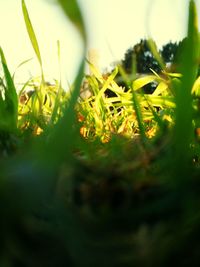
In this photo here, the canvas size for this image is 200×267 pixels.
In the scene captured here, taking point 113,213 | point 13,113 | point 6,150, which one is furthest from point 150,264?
point 13,113

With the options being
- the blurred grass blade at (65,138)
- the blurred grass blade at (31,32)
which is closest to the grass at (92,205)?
the blurred grass blade at (65,138)

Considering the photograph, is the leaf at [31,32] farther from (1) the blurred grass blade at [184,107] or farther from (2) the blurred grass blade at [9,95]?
(1) the blurred grass blade at [184,107]

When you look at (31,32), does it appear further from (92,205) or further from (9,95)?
(92,205)

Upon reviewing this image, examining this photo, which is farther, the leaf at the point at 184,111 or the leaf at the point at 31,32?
the leaf at the point at 31,32

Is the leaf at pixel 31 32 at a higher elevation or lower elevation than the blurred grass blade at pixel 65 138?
higher

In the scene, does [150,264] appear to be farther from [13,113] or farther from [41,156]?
[13,113]

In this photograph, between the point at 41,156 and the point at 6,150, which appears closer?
the point at 41,156

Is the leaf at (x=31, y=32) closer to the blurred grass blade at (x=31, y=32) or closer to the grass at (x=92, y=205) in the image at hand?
the blurred grass blade at (x=31, y=32)

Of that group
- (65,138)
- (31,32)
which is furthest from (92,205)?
Answer: (31,32)

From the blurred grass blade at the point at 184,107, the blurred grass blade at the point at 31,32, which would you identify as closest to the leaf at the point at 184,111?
the blurred grass blade at the point at 184,107

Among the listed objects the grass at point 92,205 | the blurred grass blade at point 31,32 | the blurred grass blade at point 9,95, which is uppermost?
the blurred grass blade at point 31,32

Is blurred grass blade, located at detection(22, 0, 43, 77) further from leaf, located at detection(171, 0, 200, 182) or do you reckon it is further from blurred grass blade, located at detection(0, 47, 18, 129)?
leaf, located at detection(171, 0, 200, 182)
